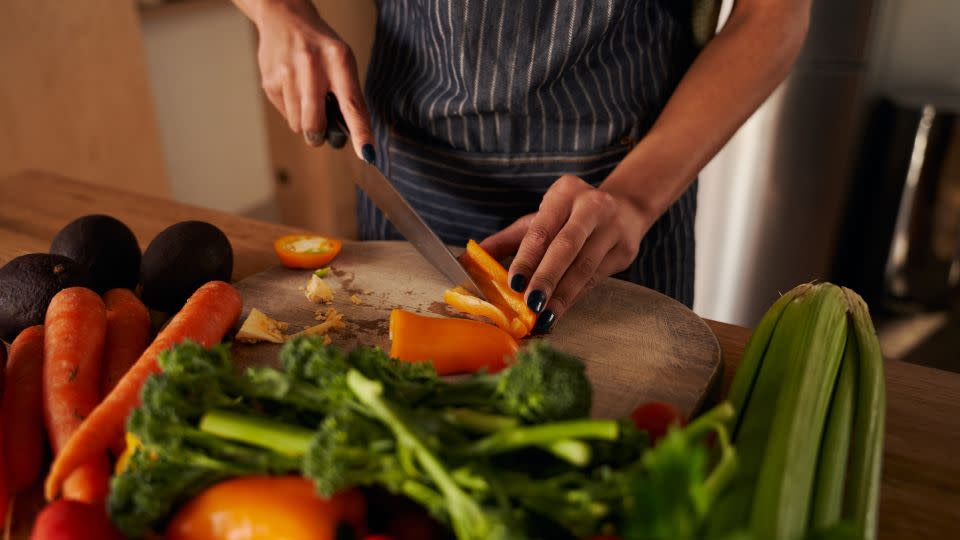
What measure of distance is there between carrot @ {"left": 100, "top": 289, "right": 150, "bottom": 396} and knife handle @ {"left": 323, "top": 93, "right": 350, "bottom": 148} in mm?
516

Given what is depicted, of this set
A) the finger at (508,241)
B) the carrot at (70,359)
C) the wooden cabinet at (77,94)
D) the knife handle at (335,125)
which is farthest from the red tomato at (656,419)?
the wooden cabinet at (77,94)

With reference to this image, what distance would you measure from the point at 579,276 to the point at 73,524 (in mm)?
867

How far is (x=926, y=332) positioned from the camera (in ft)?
12.1

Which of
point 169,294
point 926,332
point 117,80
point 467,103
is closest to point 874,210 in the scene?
point 926,332

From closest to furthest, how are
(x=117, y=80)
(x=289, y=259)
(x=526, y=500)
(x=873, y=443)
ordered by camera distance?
(x=526, y=500)
(x=873, y=443)
(x=289, y=259)
(x=117, y=80)

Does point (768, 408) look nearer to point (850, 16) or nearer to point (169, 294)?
point (169, 294)

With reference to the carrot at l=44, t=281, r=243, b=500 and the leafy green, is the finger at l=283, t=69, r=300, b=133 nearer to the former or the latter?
the carrot at l=44, t=281, r=243, b=500

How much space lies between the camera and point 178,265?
1.42 m

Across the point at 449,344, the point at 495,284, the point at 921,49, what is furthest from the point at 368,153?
the point at 921,49

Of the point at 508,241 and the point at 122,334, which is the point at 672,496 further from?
the point at 122,334

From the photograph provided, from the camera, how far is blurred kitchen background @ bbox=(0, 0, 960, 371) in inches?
122

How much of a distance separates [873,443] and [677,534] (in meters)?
0.47

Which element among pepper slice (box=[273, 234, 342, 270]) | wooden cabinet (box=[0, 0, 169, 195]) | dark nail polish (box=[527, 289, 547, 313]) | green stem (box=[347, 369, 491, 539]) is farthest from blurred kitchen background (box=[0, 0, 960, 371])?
green stem (box=[347, 369, 491, 539])

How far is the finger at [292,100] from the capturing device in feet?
5.35
